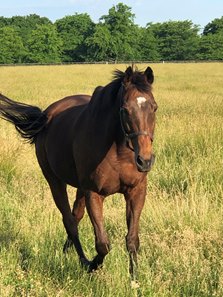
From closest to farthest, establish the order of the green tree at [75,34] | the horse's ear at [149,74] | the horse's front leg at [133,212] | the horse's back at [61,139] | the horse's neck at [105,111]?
1. the horse's ear at [149,74]
2. the horse's neck at [105,111]
3. the horse's front leg at [133,212]
4. the horse's back at [61,139]
5. the green tree at [75,34]

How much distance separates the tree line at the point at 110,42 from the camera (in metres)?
79.3

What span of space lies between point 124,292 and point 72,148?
1279 millimetres

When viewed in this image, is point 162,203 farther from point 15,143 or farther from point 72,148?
point 15,143

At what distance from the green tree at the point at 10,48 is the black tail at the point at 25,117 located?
74.7 meters

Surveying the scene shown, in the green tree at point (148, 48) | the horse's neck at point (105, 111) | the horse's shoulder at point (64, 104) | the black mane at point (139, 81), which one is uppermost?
the black mane at point (139, 81)

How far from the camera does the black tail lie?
4656 millimetres

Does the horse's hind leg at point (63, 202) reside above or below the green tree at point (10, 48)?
above

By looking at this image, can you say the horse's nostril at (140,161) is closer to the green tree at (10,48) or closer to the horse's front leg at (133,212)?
the horse's front leg at (133,212)

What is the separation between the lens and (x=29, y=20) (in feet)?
368

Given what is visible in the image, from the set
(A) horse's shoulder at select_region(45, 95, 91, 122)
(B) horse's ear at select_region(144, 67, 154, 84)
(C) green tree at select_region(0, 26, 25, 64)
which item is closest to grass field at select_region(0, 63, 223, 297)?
(A) horse's shoulder at select_region(45, 95, 91, 122)

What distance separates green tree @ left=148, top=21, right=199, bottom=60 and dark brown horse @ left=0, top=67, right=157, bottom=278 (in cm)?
8328

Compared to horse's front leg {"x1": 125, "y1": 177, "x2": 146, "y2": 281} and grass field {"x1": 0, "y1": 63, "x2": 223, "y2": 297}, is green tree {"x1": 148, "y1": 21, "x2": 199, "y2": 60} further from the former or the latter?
horse's front leg {"x1": 125, "y1": 177, "x2": 146, "y2": 281}

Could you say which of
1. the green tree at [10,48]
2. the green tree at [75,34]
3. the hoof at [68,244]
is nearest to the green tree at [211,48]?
the green tree at [75,34]

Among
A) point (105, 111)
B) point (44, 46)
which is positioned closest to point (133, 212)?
point (105, 111)
